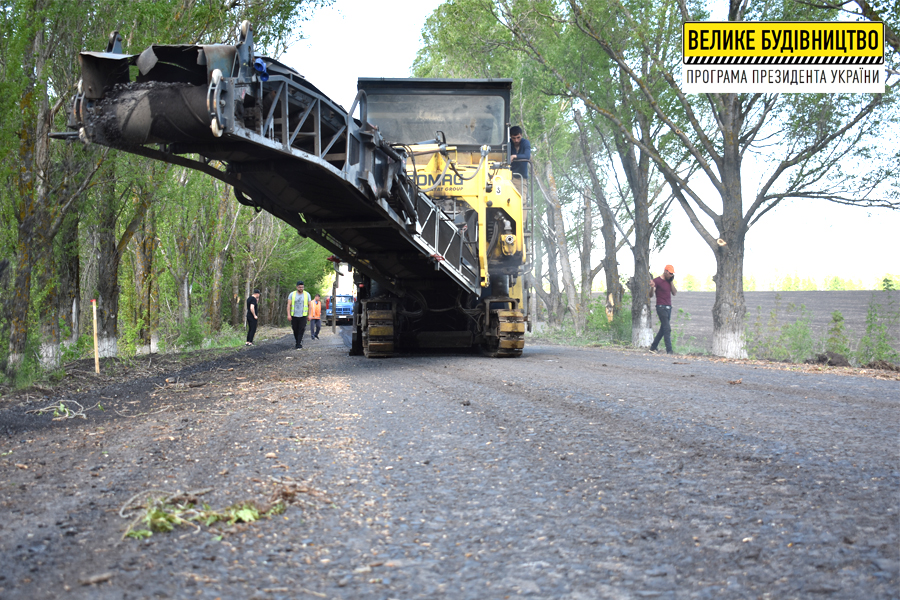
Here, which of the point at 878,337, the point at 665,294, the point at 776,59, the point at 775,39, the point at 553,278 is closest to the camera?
the point at 878,337

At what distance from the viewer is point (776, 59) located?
1515cm

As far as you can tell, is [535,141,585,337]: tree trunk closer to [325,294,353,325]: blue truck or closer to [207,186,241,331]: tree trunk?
[207,186,241,331]: tree trunk

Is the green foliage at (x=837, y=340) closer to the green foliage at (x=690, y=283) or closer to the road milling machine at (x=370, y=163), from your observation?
the road milling machine at (x=370, y=163)

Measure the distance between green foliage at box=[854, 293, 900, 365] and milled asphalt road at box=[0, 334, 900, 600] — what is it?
9520mm

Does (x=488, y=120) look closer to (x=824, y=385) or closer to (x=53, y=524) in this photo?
(x=824, y=385)

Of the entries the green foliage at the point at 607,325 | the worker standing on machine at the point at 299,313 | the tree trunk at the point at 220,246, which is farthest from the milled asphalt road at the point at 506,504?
the tree trunk at the point at 220,246

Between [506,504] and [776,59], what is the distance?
50.1 ft

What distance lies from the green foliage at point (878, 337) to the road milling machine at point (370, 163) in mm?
7782

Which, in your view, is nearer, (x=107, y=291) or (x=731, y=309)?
(x=107, y=291)

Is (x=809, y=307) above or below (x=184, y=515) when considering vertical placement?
above

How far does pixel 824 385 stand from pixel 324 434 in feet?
20.4

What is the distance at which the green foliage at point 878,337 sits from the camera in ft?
46.6

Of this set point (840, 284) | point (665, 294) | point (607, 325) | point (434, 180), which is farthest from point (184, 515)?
point (840, 284)

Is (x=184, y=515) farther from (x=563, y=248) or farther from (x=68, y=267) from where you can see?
(x=563, y=248)
